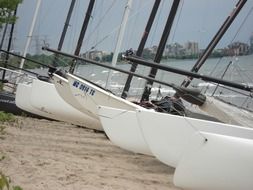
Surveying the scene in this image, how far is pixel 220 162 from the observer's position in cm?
459

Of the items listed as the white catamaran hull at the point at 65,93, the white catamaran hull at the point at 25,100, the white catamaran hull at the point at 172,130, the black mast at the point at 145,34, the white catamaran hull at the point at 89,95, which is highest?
the black mast at the point at 145,34

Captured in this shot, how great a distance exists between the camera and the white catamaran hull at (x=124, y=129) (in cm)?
718

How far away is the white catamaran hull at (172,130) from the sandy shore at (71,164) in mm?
425

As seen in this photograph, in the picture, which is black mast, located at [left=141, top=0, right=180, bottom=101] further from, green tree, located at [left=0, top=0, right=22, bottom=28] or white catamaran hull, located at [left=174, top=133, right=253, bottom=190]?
green tree, located at [left=0, top=0, right=22, bottom=28]

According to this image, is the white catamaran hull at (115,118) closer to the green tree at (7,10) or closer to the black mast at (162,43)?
the black mast at (162,43)

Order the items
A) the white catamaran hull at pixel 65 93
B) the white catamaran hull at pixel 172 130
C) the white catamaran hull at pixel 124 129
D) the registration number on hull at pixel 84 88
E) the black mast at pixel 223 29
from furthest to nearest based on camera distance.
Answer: the white catamaran hull at pixel 65 93 < the black mast at pixel 223 29 < the registration number on hull at pixel 84 88 < the white catamaran hull at pixel 124 129 < the white catamaran hull at pixel 172 130

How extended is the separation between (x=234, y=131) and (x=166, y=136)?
0.88m

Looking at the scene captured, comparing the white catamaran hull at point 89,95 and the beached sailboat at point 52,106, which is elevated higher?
the white catamaran hull at point 89,95

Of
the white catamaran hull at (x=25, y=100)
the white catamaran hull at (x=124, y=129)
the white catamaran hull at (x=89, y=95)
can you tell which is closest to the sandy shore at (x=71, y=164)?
the white catamaran hull at (x=124, y=129)

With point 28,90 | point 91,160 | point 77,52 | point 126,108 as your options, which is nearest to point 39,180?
point 91,160

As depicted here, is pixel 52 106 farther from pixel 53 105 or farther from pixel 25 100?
pixel 25 100

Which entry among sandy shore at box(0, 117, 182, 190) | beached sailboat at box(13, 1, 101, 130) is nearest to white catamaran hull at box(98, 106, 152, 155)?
sandy shore at box(0, 117, 182, 190)

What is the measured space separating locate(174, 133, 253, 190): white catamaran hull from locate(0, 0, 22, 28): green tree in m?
11.0

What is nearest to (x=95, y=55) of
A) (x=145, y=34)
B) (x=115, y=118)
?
(x=145, y=34)
